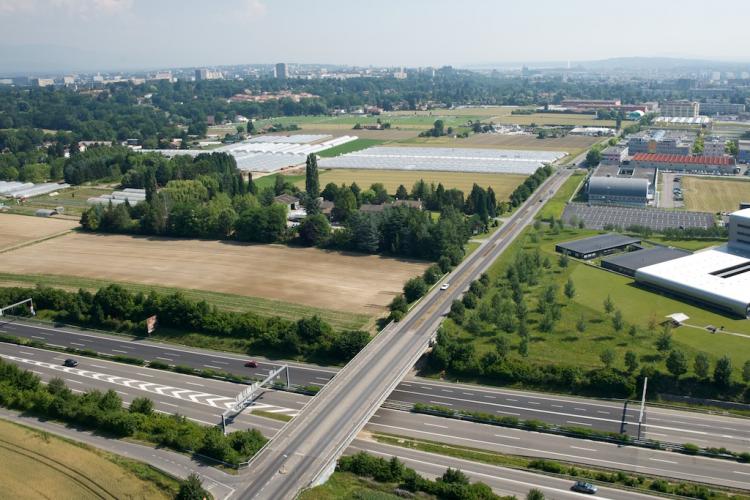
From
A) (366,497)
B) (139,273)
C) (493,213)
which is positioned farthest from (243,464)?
(493,213)

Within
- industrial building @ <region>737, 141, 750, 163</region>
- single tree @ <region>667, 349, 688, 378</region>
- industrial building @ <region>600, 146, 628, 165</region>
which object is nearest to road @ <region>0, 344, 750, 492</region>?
single tree @ <region>667, 349, 688, 378</region>

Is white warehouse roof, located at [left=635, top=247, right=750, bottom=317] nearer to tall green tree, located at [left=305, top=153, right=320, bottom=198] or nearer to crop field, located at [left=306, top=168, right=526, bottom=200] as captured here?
crop field, located at [left=306, top=168, right=526, bottom=200]

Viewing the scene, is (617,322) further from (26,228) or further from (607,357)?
(26,228)

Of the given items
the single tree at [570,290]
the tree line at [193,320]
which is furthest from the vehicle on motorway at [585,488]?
the single tree at [570,290]

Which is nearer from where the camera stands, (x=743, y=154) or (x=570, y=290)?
(x=570, y=290)

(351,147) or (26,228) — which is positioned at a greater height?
(351,147)

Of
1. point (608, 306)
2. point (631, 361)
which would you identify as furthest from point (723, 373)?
point (608, 306)

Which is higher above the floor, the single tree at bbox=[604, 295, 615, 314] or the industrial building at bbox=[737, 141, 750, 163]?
the industrial building at bbox=[737, 141, 750, 163]

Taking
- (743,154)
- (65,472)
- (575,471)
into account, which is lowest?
(575,471)
